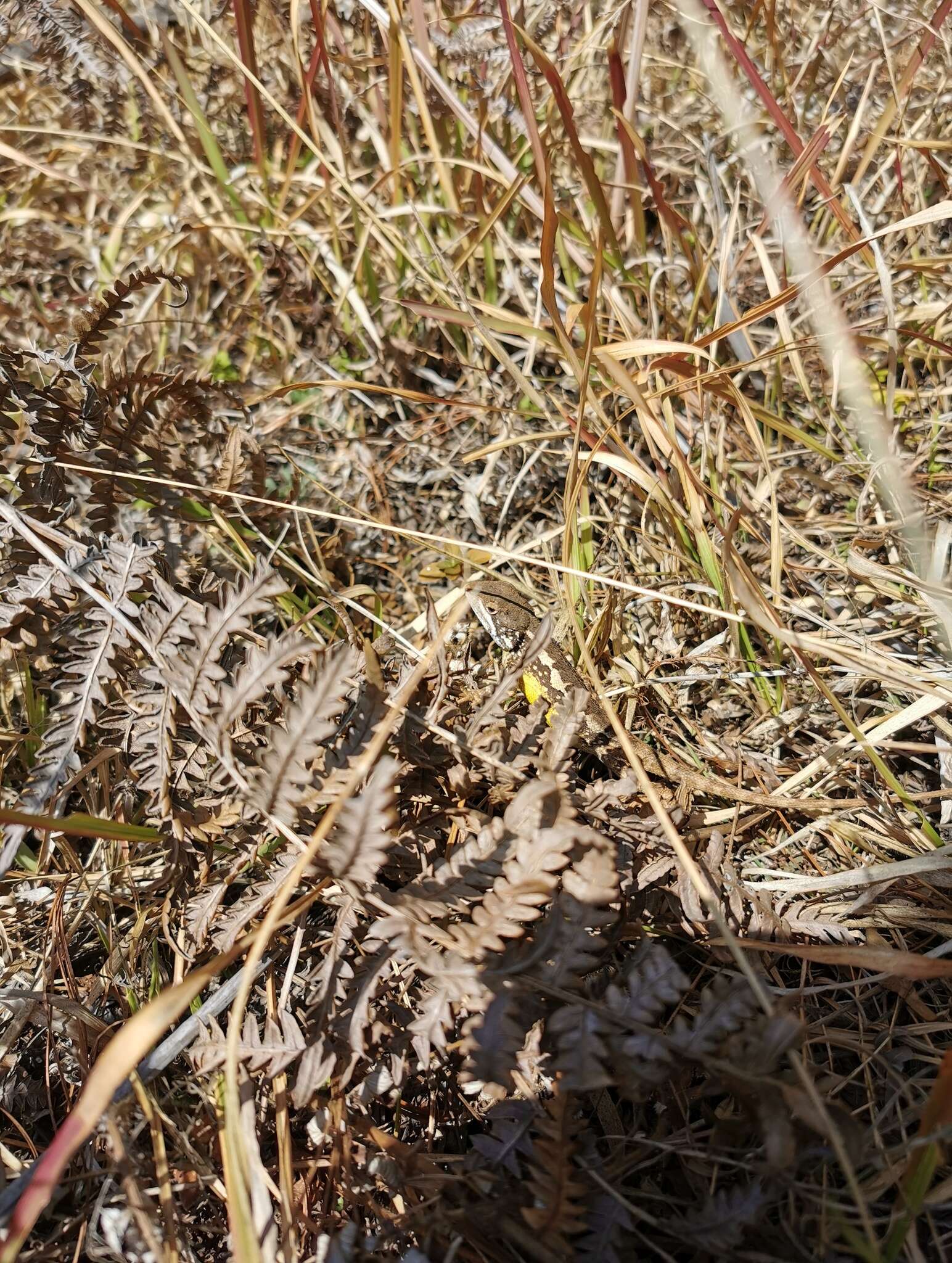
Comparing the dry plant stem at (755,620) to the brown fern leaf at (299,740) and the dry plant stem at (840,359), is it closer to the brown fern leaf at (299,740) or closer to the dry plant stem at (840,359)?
the dry plant stem at (840,359)

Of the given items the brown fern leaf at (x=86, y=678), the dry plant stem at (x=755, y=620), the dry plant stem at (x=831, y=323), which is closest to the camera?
the dry plant stem at (x=831, y=323)

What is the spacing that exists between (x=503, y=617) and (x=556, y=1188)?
1038 millimetres

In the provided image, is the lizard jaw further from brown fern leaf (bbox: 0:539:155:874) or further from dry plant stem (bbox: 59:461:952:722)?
brown fern leaf (bbox: 0:539:155:874)

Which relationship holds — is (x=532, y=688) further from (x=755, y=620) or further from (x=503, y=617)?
(x=755, y=620)

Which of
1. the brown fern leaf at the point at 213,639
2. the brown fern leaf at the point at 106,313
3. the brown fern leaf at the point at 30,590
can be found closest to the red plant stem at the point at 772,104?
the brown fern leaf at the point at 106,313

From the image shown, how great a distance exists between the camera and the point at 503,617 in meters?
1.85

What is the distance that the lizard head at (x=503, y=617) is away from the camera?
1.84 m

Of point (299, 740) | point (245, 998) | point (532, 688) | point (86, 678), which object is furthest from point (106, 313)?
point (245, 998)

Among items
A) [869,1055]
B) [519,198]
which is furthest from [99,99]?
[869,1055]

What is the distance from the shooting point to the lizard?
63.8 inches

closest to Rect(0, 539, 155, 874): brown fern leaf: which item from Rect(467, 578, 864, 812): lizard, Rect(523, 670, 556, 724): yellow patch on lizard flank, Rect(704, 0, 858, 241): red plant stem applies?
Rect(467, 578, 864, 812): lizard

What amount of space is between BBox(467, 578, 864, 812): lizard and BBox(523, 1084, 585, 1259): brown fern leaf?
0.59 meters

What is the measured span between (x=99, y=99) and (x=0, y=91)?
400mm

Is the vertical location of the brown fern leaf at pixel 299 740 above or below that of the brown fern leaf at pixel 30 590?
below
